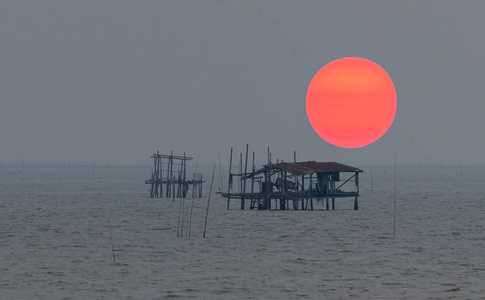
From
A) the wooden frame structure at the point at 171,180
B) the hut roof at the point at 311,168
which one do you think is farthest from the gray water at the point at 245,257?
the wooden frame structure at the point at 171,180

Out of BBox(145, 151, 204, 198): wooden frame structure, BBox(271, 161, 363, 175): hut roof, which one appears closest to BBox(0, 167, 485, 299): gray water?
BBox(271, 161, 363, 175): hut roof

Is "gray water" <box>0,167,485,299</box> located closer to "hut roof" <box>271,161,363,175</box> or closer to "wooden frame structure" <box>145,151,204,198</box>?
"hut roof" <box>271,161,363,175</box>

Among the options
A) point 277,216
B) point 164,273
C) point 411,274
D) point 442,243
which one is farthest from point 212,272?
point 277,216

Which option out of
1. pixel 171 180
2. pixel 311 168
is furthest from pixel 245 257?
pixel 171 180

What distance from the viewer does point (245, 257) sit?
1449 inches

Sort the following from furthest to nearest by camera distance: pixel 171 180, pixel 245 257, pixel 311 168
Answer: pixel 171 180 → pixel 311 168 → pixel 245 257

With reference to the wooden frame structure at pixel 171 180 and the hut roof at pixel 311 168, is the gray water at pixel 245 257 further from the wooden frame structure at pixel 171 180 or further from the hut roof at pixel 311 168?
the wooden frame structure at pixel 171 180

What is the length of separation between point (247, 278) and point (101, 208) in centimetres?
4607

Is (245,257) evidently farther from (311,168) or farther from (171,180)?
(171,180)

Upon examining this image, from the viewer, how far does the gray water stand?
28.0 metres

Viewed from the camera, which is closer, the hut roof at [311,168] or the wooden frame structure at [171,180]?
the hut roof at [311,168]

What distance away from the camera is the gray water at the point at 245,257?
2798 cm

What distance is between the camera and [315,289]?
28266 mm

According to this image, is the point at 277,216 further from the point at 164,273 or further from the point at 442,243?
the point at 164,273
